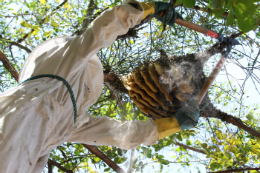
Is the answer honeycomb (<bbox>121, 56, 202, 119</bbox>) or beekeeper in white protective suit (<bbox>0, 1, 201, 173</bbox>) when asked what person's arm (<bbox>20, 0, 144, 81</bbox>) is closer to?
beekeeper in white protective suit (<bbox>0, 1, 201, 173</bbox>)

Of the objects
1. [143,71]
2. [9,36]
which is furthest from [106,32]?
[9,36]

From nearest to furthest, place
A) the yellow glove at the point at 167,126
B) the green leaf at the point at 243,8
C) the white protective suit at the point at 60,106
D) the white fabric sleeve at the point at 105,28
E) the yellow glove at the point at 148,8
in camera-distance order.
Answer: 1. the green leaf at the point at 243,8
2. the white protective suit at the point at 60,106
3. the white fabric sleeve at the point at 105,28
4. the yellow glove at the point at 148,8
5. the yellow glove at the point at 167,126

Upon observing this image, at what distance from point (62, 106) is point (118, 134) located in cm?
48

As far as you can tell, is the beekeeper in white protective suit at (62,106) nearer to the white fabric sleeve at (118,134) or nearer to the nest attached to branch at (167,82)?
the white fabric sleeve at (118,134)

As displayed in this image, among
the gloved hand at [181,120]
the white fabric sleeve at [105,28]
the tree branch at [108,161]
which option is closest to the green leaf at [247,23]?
the white fabric sleeve at [105,28]

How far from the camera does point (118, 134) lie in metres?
1.33

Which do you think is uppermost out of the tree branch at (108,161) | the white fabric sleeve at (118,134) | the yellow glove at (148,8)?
the yellow glove at (148,8)

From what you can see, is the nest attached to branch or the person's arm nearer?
the person's arm

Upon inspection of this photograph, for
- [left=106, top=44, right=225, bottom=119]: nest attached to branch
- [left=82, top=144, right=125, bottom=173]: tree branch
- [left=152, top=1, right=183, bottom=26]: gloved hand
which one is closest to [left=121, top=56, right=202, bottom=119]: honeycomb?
[left=106, top=44, right=225, bottom=119]: nest attached to branch

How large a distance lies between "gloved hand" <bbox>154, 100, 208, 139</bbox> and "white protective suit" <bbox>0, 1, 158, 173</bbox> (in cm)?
5

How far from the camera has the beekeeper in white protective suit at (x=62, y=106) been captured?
793 millimetres

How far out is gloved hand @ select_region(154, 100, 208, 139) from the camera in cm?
127

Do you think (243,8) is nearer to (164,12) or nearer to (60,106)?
(164,12)

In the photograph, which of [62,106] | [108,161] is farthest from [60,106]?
[108,161]
